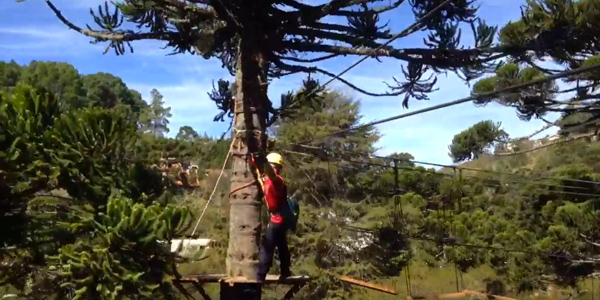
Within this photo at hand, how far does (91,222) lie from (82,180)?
80 cm

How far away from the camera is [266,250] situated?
7.25 m

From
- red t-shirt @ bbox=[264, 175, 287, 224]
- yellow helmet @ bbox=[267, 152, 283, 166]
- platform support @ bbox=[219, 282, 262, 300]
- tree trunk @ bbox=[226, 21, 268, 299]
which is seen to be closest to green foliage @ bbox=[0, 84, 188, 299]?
platform support @ bbox=[219, 282, 262, 300]

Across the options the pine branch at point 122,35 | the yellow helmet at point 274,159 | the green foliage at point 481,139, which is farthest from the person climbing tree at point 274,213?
the green foliage at point 481,139

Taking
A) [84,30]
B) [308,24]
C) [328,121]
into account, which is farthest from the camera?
[328,121]

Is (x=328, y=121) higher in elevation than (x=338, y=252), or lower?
higher

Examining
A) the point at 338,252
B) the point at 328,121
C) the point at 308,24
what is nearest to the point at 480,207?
the point at 328,121

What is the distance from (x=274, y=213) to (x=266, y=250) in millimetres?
415

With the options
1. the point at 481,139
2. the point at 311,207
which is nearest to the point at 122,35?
the point at 481,139

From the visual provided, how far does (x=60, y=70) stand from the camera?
1871 inches

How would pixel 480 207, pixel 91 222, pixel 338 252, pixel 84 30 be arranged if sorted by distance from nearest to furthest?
pixel 91 222 < pixel 84 30 < pixel 338 252 < pixel 480 207

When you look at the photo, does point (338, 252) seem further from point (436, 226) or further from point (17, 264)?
point (17, 264)

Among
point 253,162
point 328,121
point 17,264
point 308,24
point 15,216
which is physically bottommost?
point 17,264

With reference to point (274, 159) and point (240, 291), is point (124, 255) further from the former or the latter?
point (274, 159)

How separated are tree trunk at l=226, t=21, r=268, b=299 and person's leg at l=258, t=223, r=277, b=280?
10 centimetres
